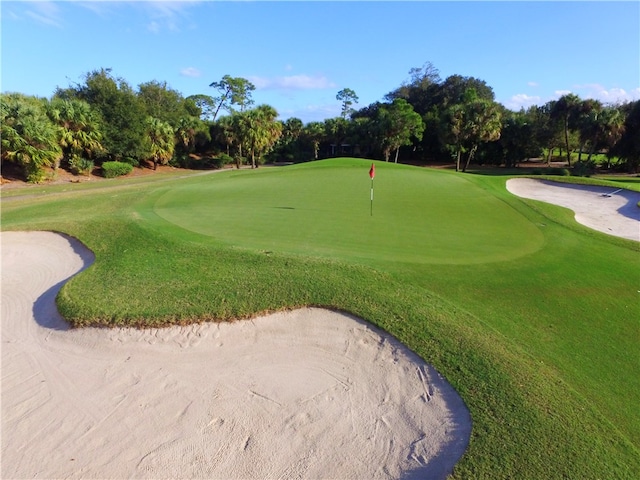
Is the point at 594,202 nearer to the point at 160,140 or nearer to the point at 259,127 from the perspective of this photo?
the point at 259,127

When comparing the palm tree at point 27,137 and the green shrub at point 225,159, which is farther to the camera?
the green shrub at point 225,159

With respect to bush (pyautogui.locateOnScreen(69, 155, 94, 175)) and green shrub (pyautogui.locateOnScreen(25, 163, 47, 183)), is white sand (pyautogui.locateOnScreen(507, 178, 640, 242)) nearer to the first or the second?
green shrub (pyautogui.locateOnScreen(25, 163, 47, 183))

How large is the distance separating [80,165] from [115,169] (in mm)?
3012

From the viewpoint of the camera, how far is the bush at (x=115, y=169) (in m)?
34.3

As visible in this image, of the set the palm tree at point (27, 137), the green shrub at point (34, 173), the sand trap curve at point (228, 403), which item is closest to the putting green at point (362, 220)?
the sand trap curve at point (228, 403)

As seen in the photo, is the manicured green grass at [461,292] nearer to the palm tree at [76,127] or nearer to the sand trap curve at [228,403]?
the sand trap curve at [228,403]

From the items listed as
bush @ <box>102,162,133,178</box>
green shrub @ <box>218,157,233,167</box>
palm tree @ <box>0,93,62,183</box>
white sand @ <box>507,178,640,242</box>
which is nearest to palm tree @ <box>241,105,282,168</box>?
green shrub @ <box>218,157,233,167</box>

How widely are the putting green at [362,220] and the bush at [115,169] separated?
20.3 meters

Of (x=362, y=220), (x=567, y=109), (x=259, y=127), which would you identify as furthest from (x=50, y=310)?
(x=567, y=109)

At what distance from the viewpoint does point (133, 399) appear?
183 inches

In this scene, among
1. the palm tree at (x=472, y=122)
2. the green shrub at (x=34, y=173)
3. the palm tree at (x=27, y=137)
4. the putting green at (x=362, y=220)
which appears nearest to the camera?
the putting green at (x=362, y=220)

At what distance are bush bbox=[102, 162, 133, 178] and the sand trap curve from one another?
32.8m

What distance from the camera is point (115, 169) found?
115ft

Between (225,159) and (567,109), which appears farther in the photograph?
(225,159)
